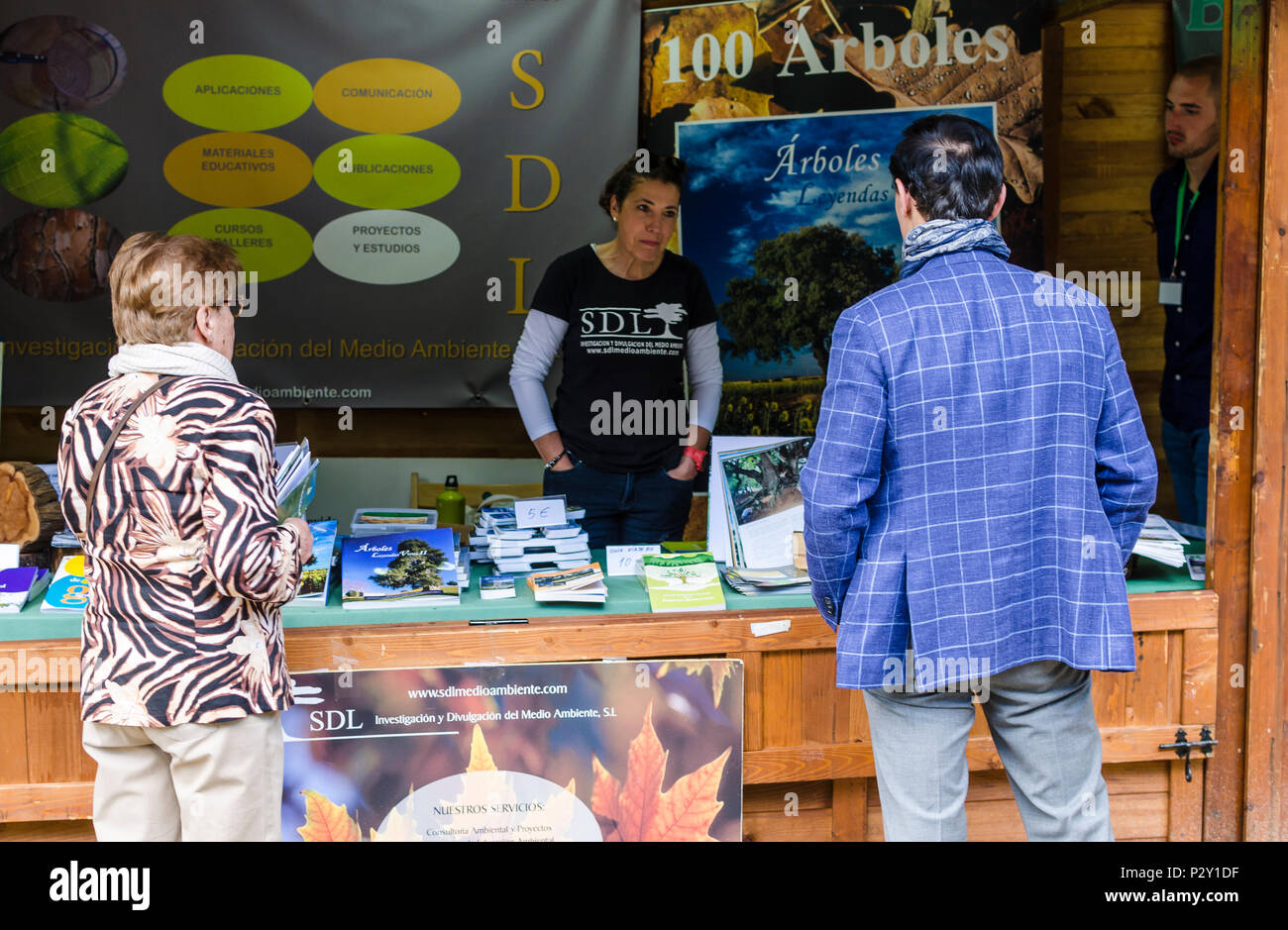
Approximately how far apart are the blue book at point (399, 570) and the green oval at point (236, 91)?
7.73 feet

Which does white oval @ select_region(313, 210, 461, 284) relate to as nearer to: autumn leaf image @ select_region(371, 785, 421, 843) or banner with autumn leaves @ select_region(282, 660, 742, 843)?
banner with autumn leaves @ select_region(282, 660, 742, 843)

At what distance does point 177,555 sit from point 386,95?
3093 mm

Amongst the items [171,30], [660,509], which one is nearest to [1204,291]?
[660,509]

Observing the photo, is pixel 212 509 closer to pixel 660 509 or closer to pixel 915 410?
pixel 915 410

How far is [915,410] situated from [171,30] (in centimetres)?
374

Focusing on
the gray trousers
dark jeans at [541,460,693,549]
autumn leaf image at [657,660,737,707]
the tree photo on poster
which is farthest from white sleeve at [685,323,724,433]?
the gray trousers

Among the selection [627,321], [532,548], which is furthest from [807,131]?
[532,548]

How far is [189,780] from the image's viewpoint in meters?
1.94

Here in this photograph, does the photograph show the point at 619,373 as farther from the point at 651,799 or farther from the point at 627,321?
the point at 651,799

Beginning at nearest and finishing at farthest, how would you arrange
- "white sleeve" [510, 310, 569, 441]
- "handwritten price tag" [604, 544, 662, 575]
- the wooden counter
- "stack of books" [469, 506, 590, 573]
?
the wooden counter → "stack of books" [469, 506, 590, 573] → "handwritten price tag" [604, 544, 662, 575] → "white sleeve" [510, 310, 569, 441]

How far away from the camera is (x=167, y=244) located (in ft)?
6.18

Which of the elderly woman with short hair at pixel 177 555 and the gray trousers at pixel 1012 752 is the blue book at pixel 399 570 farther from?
the gray trousers at pixel 1012 752

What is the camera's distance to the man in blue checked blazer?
74.9 inches
